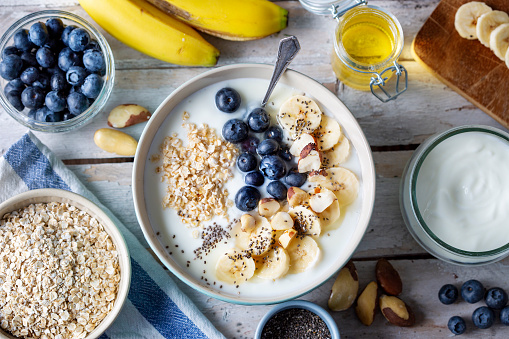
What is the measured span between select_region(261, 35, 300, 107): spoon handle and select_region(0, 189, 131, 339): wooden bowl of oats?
1.69ft

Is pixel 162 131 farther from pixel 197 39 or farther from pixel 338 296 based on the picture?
pixel 338 296

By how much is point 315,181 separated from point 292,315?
1.16 ft

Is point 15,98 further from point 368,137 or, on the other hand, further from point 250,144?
point 368,137

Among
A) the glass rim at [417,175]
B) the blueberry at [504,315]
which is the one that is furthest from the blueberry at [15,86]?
the blueberry at [504,315]

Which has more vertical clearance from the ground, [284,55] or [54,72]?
[284,55]

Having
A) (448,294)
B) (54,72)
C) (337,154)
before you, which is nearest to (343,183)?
(337,154)

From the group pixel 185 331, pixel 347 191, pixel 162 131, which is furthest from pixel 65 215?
pixel 347 191

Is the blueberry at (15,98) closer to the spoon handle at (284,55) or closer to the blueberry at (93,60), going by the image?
the blueberry at (93,60)

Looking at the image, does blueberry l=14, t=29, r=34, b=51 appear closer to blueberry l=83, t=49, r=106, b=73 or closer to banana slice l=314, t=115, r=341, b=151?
blueberry l=83, t=49, r=106, b=73

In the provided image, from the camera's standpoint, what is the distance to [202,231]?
1.12m

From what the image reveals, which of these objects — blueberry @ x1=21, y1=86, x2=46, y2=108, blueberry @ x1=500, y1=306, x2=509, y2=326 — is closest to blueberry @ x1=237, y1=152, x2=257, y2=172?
blueberry @ x1=21, y1=86, x2=46, y2=108

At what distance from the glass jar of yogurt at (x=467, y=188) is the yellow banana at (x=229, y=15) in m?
0.51

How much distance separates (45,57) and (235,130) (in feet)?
1.67

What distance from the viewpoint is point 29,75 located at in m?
1.16
